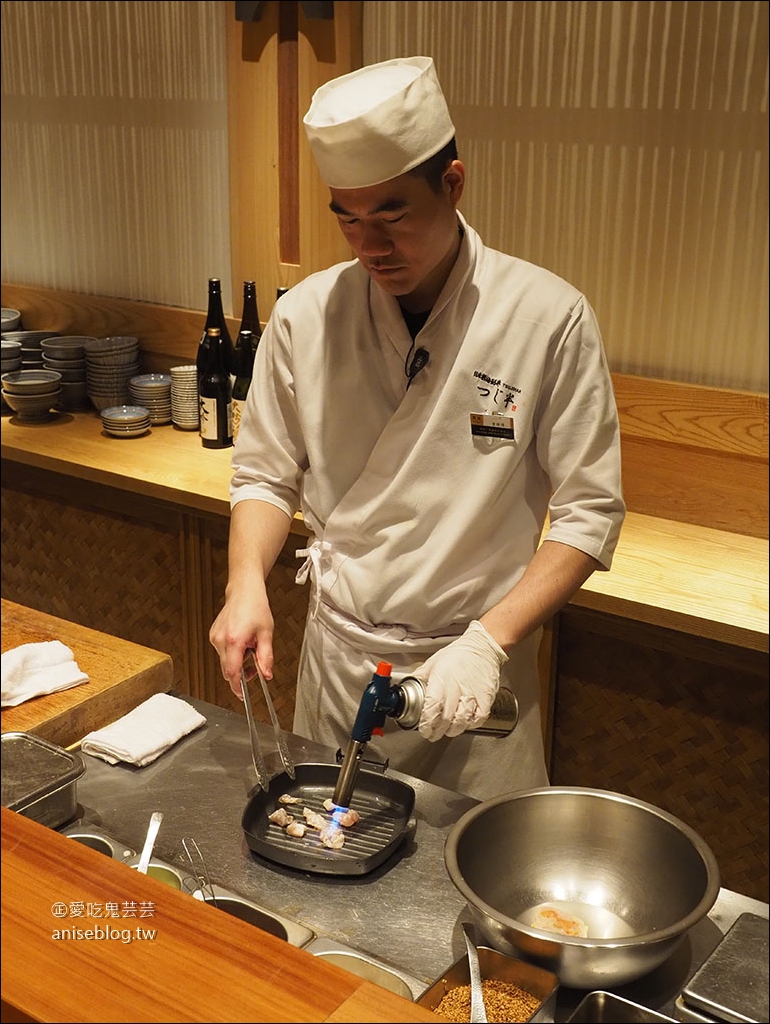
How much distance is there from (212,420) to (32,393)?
70cm

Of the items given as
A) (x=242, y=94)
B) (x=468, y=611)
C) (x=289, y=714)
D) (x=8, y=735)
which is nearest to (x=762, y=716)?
(x=468, y=611)

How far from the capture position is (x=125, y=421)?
139 inches

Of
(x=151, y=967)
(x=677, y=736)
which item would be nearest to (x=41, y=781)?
(x=151, y=967)

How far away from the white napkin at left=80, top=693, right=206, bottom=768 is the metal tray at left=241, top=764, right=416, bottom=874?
0.21 m

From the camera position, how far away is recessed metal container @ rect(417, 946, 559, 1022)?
3.51 feet

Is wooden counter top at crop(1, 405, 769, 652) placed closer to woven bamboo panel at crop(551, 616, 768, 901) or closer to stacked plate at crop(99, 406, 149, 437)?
stacked plate at crop(99, 406, 149, 437)

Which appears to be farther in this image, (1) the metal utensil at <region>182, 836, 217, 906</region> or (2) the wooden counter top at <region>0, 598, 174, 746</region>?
(2) the wooden counter top at <region>0, 598, 174, 746</region>

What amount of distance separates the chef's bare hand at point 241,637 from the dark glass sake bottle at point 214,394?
6.02 feet

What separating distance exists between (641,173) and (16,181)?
7.90 ft

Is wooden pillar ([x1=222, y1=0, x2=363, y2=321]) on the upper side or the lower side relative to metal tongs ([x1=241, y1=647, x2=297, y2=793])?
upper

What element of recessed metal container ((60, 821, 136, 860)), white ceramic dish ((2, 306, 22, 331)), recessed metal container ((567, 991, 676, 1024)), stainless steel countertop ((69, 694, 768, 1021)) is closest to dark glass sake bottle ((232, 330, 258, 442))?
white ceramic dish ((2, 306, 22, 331))

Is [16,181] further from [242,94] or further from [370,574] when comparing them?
[370,574]

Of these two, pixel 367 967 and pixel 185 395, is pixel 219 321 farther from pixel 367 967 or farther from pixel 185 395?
pixel 367 967

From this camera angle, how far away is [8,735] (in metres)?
1.50
